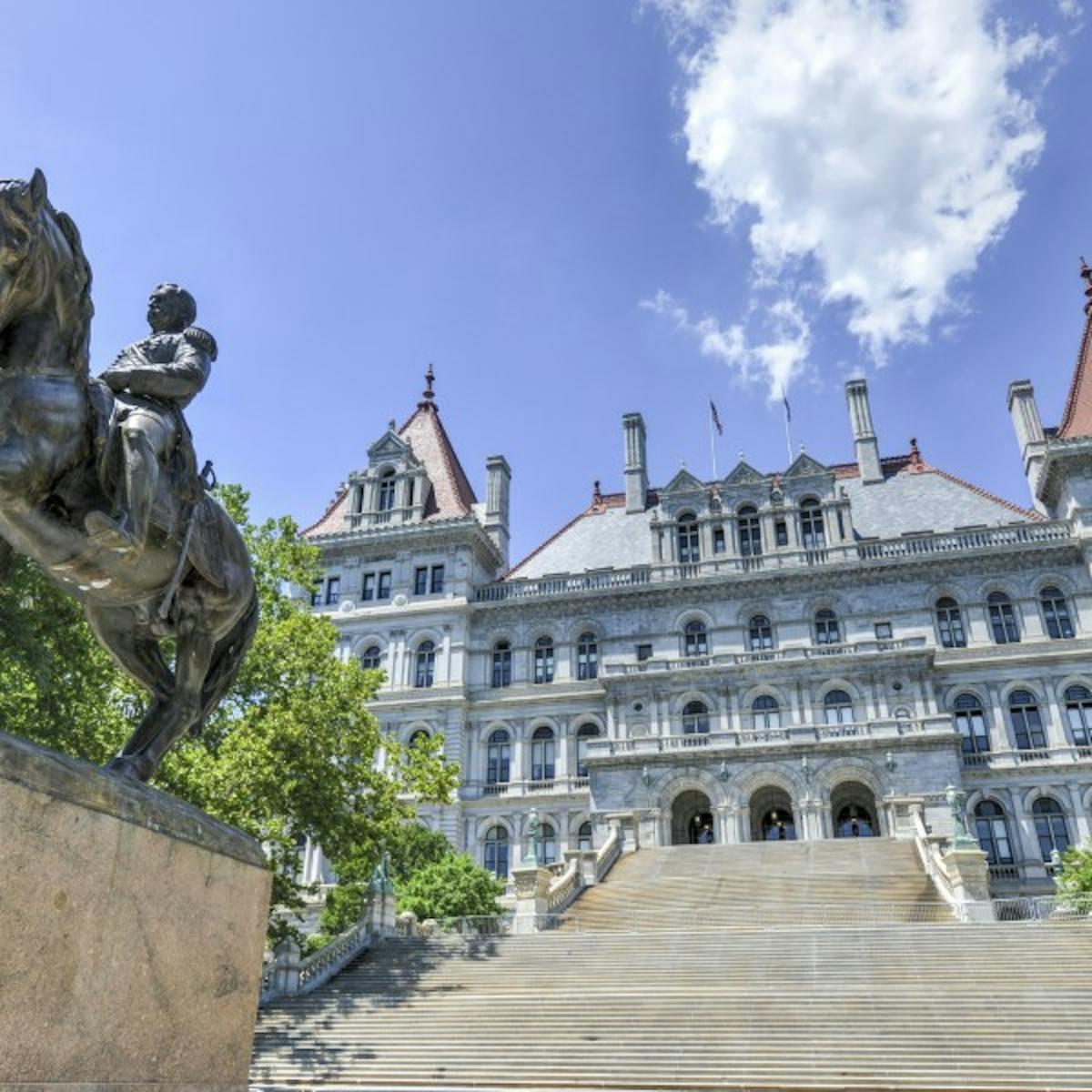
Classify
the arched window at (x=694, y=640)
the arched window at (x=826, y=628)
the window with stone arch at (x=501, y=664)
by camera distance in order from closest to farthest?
the arched window at (x=826, y=628), the arched window at (x=694, y=640), the window with stone arch at (x=501, y=664)

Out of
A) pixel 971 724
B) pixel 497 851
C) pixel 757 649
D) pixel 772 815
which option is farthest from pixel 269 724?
pixel 971 724

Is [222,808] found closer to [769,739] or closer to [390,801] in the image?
[390,801]

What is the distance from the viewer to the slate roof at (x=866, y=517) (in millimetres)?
41375

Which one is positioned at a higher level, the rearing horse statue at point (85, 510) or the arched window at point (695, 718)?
the arched window at point (695, 718)

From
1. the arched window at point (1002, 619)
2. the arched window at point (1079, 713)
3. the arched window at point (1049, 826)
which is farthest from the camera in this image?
the arched window at point (1002, 619)

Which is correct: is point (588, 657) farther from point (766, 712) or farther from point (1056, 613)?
point (1056, 613)

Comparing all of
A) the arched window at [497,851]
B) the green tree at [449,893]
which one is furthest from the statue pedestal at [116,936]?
the arched window at [497,851]

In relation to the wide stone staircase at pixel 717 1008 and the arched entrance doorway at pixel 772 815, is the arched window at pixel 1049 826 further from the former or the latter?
the wide stone staircase at pixel 717 1008

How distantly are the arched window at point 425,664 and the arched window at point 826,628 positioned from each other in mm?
16297

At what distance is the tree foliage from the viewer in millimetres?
15930

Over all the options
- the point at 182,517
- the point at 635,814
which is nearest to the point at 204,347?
the point at 182,517

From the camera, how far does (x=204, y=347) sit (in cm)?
552

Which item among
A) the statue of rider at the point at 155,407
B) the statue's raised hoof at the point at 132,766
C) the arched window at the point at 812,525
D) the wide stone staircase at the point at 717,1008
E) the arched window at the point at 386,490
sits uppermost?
the arched window at the point at 386,490

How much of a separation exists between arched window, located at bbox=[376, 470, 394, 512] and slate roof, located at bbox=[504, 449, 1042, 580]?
682 centimetres
